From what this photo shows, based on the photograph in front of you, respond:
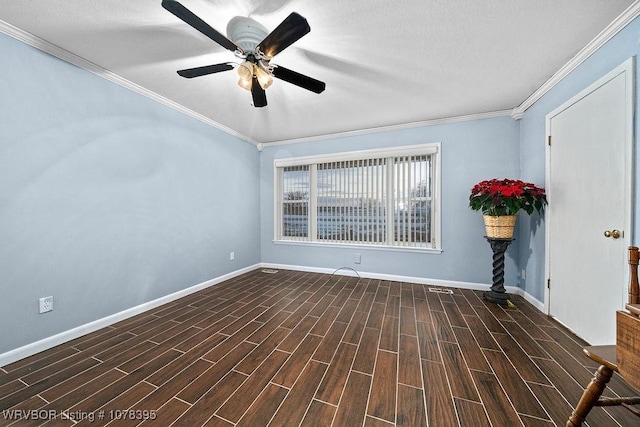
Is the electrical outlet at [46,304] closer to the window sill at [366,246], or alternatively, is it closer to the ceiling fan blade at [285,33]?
the ceiling fan blade at [285,33]

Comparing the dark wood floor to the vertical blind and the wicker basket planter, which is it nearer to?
the wicker basket planter

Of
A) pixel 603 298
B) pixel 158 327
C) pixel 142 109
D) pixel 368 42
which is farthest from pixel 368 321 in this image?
pixel 142 109

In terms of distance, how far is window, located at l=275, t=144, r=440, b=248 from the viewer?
11.2 ft

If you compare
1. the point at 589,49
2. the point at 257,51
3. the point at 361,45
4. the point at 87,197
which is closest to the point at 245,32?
the point at 257,51

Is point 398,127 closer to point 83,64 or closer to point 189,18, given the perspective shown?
point 189,18

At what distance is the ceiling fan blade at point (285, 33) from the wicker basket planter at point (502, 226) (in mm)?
2627

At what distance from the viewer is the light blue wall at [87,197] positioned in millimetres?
1673

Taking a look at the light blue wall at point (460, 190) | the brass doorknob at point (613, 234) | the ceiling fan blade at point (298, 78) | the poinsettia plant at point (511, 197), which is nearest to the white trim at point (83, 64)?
the ceiling fan blade at point (298, 78)

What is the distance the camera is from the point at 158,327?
7.07ft

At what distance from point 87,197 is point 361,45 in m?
2.69

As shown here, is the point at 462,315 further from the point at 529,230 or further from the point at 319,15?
the point at 319,15

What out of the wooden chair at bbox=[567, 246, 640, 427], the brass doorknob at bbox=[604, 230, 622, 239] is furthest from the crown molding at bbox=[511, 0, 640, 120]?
the wooden chair at bbox=[567, 246, 640, 427]

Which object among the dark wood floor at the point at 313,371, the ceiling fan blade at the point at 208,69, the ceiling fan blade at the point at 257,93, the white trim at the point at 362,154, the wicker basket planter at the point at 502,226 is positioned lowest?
the dark wood floor at the point at 313,371

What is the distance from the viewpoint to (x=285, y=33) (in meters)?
1.37
